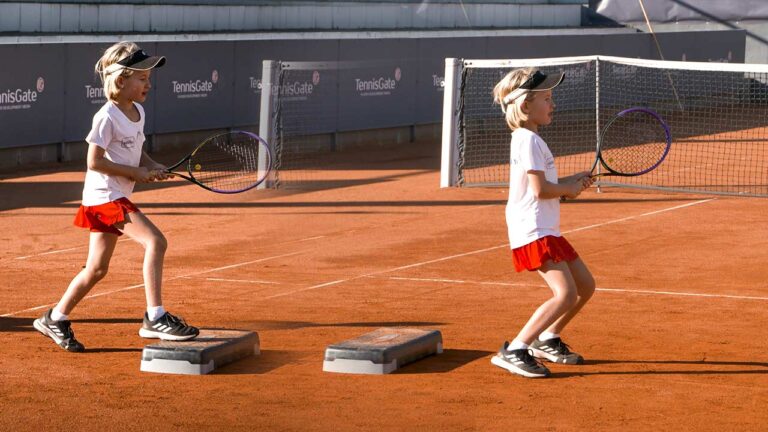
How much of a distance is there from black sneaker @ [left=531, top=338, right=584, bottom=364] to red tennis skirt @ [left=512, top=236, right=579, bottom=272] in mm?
671

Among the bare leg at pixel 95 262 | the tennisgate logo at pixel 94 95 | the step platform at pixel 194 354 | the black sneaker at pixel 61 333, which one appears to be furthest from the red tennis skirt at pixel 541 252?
the tennisgate logo at pixel 94 95

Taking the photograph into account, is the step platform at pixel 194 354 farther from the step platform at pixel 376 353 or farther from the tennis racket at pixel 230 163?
the tennis racket at pixel 230 163

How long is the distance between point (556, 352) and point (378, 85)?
59.4 feet

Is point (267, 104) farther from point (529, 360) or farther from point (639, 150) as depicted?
point (529, 360)

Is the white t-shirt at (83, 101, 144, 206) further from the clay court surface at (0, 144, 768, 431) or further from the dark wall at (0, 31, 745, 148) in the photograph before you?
the dark wall at (0, 31, 745, 148)

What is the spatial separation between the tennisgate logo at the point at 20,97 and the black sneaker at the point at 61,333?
39.3 ft

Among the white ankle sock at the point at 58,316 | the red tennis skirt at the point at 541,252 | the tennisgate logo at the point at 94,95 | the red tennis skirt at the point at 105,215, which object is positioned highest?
the tennisgate logo at the point at 94,95

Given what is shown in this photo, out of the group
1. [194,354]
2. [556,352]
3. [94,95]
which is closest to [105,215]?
[194,354]

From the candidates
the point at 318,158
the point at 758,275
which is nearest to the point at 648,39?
the point at 318,158

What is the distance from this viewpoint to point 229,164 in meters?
18.2

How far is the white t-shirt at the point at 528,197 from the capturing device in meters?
7.56

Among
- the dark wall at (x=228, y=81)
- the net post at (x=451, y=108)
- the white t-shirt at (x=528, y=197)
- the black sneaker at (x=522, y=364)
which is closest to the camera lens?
the white t-shirt at (x=528, y=197)

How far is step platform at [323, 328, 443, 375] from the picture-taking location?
7875mm

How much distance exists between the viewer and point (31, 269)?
1213 centimetres
